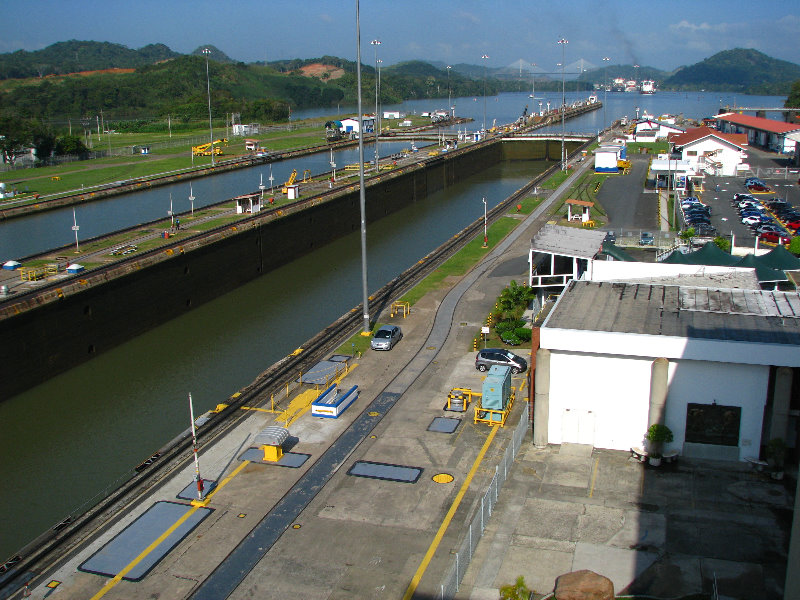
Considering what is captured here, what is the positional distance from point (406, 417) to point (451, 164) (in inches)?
2706

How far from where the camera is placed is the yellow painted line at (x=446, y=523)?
14.6 meters

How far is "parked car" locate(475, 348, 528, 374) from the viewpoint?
983 inches

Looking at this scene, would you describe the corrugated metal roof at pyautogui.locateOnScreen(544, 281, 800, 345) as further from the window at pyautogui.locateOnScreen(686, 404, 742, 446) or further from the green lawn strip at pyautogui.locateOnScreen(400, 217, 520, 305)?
the green lawn strip at pyautogui.locateOnScreen(400, 217, 520, 305)

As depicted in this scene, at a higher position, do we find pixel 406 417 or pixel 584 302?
pixel 584 302

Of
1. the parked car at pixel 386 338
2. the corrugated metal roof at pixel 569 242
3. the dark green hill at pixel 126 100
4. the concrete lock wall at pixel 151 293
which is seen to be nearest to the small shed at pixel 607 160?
the concrete lock wall at pixel 151 293

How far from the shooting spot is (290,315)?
37562mm

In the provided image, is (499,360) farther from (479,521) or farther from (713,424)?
(479,521)

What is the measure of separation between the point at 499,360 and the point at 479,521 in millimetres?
9324

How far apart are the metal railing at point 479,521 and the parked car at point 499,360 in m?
4.08

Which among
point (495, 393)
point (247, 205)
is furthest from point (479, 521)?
point (247, 205)

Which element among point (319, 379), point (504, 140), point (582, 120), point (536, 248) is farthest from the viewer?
point (582, 120)

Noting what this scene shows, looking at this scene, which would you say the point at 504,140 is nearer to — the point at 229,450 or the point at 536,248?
the point at 536,248

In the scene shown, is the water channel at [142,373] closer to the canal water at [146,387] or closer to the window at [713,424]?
the canal water at [146,387]

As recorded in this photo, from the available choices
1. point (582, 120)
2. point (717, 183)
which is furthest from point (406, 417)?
point (582, 120)
